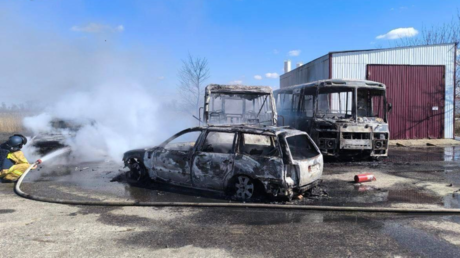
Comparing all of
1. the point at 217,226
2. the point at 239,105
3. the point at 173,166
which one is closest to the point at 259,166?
the point at 217,226

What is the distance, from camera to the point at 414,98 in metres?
17.7

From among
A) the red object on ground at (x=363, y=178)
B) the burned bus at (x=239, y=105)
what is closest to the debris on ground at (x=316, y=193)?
the red object on ground at (x=363, y=178)

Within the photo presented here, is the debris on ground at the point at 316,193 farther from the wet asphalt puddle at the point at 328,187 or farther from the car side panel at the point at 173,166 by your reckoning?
the car side panel at the point at 173,166

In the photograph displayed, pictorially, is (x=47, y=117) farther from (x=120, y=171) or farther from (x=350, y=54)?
(x=350, y=54)

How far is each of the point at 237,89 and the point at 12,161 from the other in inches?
246

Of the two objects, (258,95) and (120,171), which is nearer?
(120,171)

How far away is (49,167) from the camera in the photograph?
9875 mm

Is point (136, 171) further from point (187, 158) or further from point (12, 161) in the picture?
point (12, 161)

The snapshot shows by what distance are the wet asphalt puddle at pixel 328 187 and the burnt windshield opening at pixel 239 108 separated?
8.47 feet

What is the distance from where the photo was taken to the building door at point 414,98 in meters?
17.5

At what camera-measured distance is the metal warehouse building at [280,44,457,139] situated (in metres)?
17.3

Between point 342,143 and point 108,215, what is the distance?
7.53 m

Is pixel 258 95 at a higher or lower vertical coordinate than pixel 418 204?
higher

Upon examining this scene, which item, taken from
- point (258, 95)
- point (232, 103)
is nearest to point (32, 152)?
point (232, 103)
